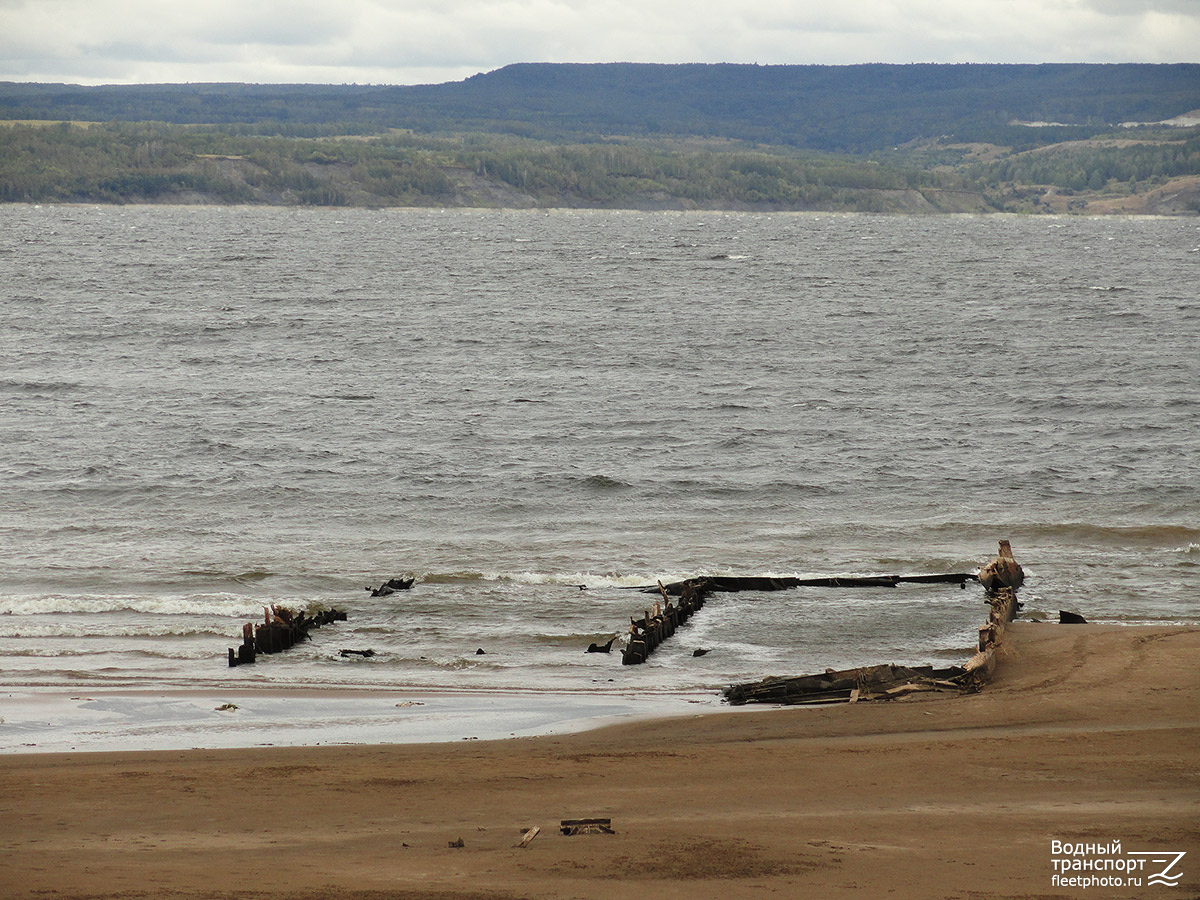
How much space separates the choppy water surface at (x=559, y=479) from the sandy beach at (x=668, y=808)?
4.90 metres

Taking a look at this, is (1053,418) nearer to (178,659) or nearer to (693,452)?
(693,452)

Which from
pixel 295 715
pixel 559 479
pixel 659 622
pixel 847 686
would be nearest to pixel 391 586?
pixel 659 622

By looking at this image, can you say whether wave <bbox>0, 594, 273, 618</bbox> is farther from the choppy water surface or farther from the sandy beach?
the sandy beach

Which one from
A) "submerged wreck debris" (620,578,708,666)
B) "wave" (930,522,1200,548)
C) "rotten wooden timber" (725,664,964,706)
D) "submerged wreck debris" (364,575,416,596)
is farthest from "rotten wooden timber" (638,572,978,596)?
"rotten wooden timber" (725,664,964,706)

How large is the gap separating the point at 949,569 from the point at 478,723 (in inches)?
584

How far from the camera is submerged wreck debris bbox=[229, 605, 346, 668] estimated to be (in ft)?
73.7

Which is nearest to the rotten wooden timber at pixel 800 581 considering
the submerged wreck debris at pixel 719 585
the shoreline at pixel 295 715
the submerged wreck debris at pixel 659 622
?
the submerged wreck debris at pixel 719 585

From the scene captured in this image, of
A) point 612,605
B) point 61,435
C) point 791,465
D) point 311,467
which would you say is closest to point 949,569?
point 612,605

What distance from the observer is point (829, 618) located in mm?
25594

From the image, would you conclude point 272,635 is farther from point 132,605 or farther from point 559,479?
point 559,479

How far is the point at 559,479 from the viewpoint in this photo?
3888 cm

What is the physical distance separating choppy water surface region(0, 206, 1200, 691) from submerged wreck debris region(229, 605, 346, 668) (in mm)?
344

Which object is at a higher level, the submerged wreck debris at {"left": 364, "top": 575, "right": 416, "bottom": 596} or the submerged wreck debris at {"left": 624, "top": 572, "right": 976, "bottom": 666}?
the submerged wreck debris at {"left": 624, "top": 572, "right": 976, "bottom": 666}

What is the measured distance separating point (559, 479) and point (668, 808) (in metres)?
25.2
